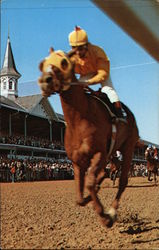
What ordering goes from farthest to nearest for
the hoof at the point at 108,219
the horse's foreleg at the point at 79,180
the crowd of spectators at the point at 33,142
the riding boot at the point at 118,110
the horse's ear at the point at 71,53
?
the crowd of spectators at the point at 33,142
the riding boot at the point at 118,110
the horse's foreleg at the point at 79,180
the hoof at the point at 108,219
the horse's ear at the point at 71,53

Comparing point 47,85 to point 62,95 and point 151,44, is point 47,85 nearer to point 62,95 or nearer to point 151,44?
point 62,95

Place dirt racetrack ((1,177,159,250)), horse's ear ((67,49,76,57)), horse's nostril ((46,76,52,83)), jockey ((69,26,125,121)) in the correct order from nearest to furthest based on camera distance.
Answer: horse's nostril ((46,76,52,83))
horse's ear ((67,49,76,57))
jockey ((69,26,125,121))
dirt racetrack ((1,177,159,250))

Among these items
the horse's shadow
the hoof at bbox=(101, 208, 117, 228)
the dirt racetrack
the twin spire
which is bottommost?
the horse's shadow

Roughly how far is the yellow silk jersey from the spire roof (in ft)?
2.27

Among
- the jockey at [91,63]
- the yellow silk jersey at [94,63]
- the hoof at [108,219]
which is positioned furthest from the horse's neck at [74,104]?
the hoof at [108,219]

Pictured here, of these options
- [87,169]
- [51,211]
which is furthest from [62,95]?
[51,211]

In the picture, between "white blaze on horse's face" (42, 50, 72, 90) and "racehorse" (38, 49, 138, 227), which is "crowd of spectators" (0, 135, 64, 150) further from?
"white blaze on horse's face" (42, 50, 72, 90)

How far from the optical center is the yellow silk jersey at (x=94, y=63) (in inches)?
135

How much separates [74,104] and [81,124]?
0.66ft

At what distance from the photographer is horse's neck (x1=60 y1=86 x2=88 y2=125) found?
3197mm

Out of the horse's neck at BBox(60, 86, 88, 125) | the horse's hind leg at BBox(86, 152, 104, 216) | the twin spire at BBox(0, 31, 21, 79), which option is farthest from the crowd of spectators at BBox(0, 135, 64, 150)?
the horse's hind leg at BBox(86, 152, 104, 216)

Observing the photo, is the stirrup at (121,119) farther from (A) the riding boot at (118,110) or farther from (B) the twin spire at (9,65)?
(B) the twin spire at (9,65)

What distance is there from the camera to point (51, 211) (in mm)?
6445

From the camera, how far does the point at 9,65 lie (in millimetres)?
3678
